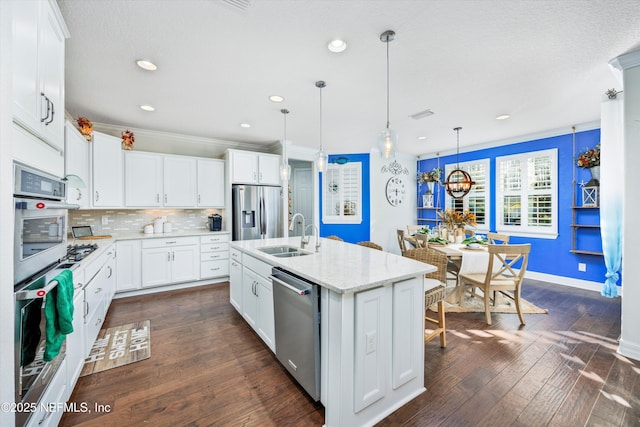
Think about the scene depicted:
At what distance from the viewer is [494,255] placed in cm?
307

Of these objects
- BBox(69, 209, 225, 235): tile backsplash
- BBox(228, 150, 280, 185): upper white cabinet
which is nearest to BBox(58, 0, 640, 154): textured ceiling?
BBox(228, 150, 280, 185): upper white cabinet

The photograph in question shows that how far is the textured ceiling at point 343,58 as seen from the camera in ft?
5.61

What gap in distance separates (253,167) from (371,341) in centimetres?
387

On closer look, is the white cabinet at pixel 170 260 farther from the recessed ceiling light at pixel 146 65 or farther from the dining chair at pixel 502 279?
the dining chair at pixel 502 279

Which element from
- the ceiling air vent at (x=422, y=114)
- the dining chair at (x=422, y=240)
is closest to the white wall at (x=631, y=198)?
the ceiling air vent at (x=422, y=114)

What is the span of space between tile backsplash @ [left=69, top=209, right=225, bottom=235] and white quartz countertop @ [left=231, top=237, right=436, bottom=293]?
104 inches

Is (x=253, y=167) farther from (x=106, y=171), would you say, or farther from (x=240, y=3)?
(x=240, y=3)

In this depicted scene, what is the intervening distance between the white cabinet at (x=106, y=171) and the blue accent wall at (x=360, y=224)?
3.80 meters

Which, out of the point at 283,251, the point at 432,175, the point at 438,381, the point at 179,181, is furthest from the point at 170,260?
the point at 432,175

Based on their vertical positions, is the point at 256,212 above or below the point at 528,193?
below

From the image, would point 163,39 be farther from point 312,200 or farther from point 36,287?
point 312,200

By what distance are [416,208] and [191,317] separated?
5.68m

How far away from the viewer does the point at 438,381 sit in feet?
6.42

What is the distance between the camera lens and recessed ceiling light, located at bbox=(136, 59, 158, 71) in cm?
227
